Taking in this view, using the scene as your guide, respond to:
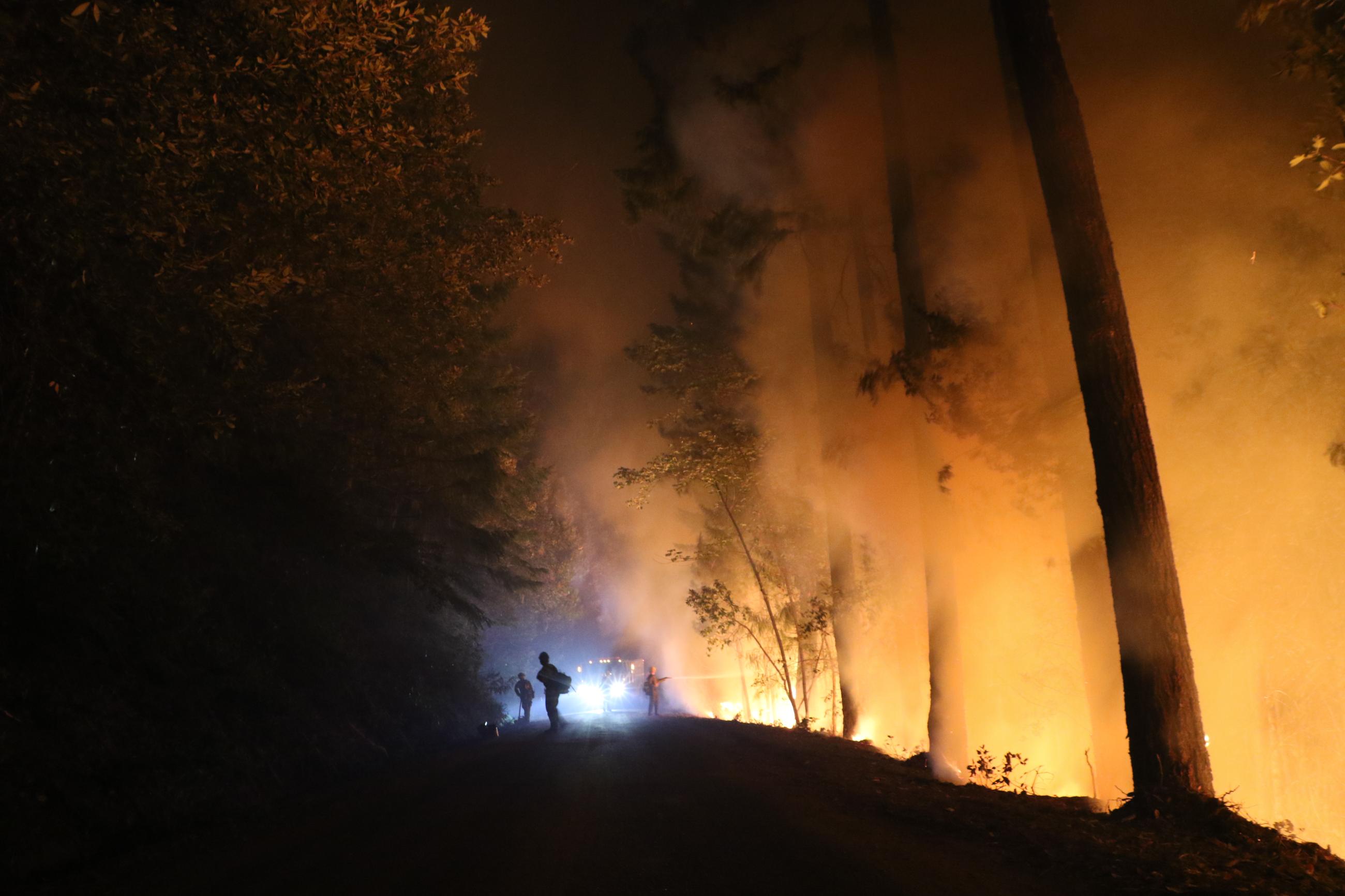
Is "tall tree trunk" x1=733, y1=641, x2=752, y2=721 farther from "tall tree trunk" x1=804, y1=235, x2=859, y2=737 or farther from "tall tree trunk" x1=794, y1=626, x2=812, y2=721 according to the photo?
"tall tree trunk" x1=804, y1=235, x2=859, y2=737

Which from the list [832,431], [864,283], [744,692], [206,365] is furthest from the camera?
[744,692]

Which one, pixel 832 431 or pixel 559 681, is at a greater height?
Answer: pixel 832 431

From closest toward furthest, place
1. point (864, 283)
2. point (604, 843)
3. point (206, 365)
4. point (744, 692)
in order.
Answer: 1. point (604, 843)
2. point (206, 365)
3. point (864, 283)
4. point (744, 692)

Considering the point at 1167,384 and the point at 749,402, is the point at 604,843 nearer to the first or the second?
the point at 1167,384

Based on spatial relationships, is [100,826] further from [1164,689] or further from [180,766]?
[1164,689]

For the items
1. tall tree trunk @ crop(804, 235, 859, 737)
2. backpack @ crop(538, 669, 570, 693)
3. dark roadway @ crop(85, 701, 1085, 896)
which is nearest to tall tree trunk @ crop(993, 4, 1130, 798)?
tall tree trunk @ crop(804, 235, 859, 737)

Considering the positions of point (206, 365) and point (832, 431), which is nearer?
point (206, 365)

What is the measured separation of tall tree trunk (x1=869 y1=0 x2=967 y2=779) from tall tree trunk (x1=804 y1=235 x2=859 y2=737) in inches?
149

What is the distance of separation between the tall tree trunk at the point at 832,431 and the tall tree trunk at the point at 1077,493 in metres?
4.84

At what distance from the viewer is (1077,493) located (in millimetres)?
14398

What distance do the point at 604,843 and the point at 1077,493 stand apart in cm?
1123

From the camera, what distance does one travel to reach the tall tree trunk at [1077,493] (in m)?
13.4

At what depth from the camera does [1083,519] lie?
1457cm

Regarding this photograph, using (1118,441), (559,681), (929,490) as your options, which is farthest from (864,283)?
(559,681)
